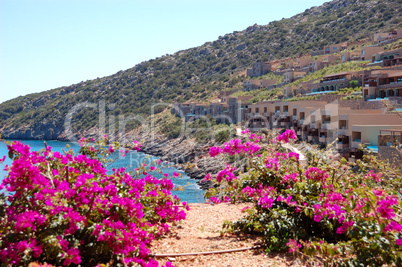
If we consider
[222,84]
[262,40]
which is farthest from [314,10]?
[222,84]

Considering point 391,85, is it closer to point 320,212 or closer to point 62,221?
point 320,212

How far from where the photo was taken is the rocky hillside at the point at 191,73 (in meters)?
83.5

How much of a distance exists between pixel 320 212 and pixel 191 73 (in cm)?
10330

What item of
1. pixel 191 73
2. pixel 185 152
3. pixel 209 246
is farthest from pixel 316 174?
pixel 191 73

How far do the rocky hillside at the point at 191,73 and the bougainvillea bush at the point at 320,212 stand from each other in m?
70.8

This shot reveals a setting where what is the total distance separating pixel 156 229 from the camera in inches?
201

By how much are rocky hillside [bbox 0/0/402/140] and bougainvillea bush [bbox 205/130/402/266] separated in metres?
70.8

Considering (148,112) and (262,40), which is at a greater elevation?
(262,40)

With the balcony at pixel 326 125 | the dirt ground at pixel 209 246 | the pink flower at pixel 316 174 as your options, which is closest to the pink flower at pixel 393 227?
the dirt ground at pixel 209 246

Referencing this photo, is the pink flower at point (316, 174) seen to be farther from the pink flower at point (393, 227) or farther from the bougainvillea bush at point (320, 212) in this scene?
the pink flower at point (393, 227)

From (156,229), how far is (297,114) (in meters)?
35.0

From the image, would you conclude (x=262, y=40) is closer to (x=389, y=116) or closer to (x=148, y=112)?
(x=148, y=112)

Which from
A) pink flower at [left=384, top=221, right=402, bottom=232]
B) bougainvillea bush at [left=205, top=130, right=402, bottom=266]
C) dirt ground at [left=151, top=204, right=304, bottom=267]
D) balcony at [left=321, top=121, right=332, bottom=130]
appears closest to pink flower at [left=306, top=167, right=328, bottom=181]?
bougainvillea bush at [left=205, top=130, right=402, bottom=266]

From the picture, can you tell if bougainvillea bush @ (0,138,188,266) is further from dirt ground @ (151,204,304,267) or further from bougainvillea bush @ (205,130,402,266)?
bougainvillea bush @ (205,130,402,266)
